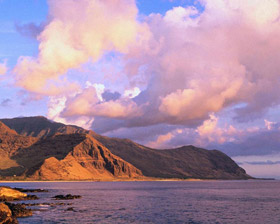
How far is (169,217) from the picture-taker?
2896 inches

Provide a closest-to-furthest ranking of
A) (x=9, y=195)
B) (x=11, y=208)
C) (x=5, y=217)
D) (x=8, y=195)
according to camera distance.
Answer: (x=5, y=217) → (x=11, y=208) → (x=8, y=195) → (x=9, y=195)

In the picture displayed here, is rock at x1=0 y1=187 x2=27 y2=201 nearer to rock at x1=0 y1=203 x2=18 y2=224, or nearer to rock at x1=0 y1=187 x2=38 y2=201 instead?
rock at x1=0 y1=187 x2=38 y2=201

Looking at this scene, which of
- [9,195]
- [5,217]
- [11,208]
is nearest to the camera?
[5,217]

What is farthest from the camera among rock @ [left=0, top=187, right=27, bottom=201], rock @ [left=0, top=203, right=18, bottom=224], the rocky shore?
rock @ [left=0, top=187, right=27, bottom=201]

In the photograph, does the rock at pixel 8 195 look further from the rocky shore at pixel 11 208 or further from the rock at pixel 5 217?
the rock at pixel 5 217

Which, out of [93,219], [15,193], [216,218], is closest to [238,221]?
[216,218]

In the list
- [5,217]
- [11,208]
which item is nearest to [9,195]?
[11,208]

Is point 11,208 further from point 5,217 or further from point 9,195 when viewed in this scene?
point 9,195

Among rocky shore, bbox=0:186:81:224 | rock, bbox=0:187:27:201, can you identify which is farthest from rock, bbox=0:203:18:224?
rock, bbox=0:187:27:201

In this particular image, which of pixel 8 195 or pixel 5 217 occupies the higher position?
pixel 8 195

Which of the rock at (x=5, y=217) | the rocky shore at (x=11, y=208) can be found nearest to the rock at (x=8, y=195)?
the rocky shore at (x=11, y=208)

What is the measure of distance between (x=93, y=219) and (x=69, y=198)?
52432 mm

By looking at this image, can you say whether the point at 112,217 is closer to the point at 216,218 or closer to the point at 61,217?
the point at 61,217

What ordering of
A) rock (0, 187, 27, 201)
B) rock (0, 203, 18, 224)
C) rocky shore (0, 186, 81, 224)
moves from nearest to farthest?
rock (0, 203, 18, 224)
rocky shore (0, 186, 81, 224)
rock (0, 187, 27, 201)
